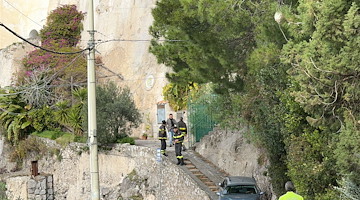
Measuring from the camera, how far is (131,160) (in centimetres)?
2325

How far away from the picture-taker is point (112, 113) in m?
24.8

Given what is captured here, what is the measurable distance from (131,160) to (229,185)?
9672 mm

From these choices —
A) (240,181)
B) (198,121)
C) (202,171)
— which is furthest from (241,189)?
(198,121)

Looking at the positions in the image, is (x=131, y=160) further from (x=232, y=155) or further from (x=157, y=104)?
(x=157, y=104)

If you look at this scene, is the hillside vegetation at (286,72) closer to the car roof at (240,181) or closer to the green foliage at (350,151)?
the green foliage at (350,151)

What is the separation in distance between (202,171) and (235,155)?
134cm

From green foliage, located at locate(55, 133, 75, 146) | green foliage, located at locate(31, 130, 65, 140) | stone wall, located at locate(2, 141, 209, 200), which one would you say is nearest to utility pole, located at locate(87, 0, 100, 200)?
stone wall, located at locate(2, 141, 209, 200)

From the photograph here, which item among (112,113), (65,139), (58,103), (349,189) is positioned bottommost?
(349,189)

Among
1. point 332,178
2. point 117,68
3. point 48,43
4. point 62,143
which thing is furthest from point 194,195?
point 48,43

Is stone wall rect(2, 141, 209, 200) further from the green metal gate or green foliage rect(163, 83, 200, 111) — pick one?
green foliage rect(163, 83, 200, 111)

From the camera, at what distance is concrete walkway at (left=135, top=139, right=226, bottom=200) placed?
55.5ft

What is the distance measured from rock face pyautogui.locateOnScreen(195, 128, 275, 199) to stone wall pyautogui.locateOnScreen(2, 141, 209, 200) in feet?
6.29

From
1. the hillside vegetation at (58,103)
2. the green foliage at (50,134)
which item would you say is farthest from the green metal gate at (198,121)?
the green foliage at (50,134)

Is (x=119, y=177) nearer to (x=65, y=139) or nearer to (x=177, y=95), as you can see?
(x=65, y=139)
